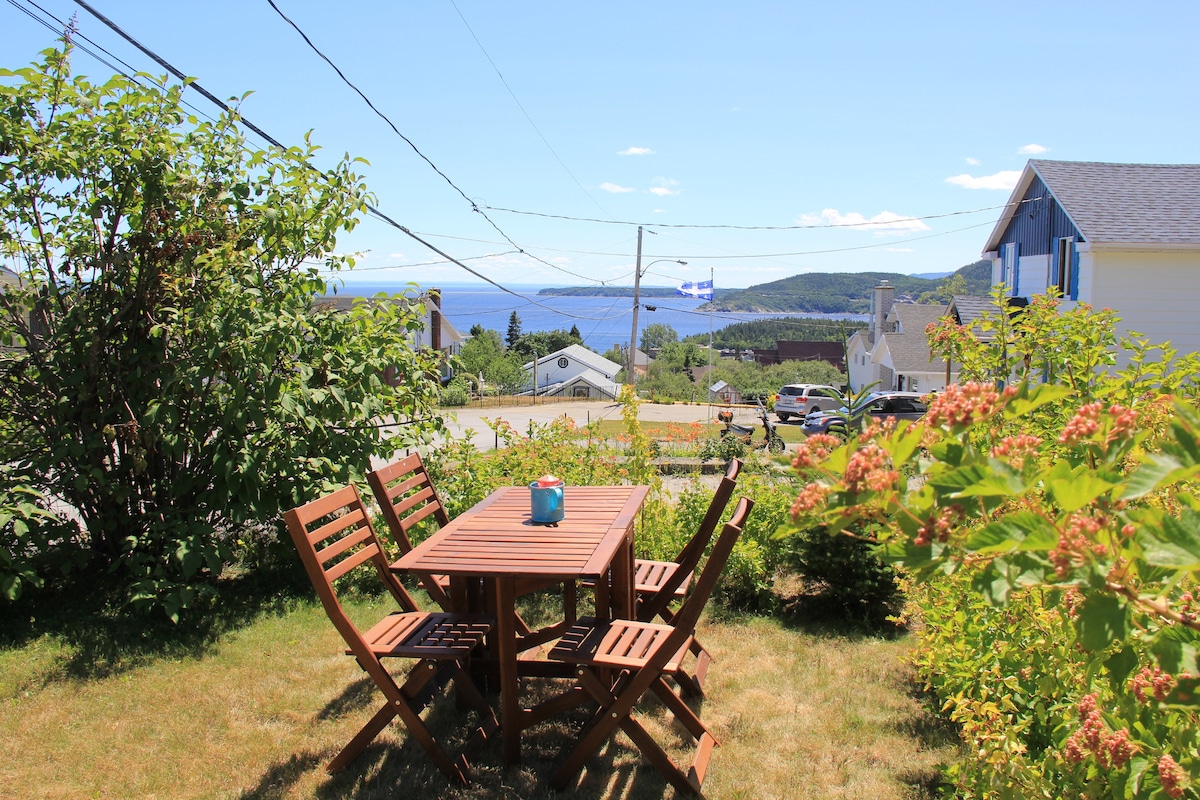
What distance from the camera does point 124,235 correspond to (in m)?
4.67

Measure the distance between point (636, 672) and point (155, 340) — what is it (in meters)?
3.44

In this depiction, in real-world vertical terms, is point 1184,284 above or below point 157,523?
above

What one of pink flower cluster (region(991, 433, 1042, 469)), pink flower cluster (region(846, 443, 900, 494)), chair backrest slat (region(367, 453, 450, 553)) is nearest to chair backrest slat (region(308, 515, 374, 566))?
chair backrest slat (region(367, 453, 450, 553))

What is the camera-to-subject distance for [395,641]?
3.32 m

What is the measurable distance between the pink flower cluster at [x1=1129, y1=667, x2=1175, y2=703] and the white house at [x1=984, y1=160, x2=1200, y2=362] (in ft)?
45.0

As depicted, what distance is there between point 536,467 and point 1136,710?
4.48 m

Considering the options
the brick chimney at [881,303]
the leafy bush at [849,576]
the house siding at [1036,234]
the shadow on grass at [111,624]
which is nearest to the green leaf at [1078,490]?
the leafy bush at [849,576]

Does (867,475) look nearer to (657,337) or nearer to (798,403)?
(798,403)

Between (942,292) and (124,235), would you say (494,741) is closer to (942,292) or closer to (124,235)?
(124,235)

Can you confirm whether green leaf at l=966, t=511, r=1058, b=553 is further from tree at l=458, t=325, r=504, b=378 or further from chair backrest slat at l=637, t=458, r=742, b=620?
tree at l=458, t=325, r=504, b=378

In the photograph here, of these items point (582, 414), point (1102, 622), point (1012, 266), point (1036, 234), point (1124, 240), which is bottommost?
point (582, 414)

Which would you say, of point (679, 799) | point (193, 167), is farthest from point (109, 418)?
point (679, 799)

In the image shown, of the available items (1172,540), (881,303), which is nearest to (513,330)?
(881,303)

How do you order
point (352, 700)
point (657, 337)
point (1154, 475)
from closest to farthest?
point (1154, 475) → point (352, 700) → point (657, 337)
